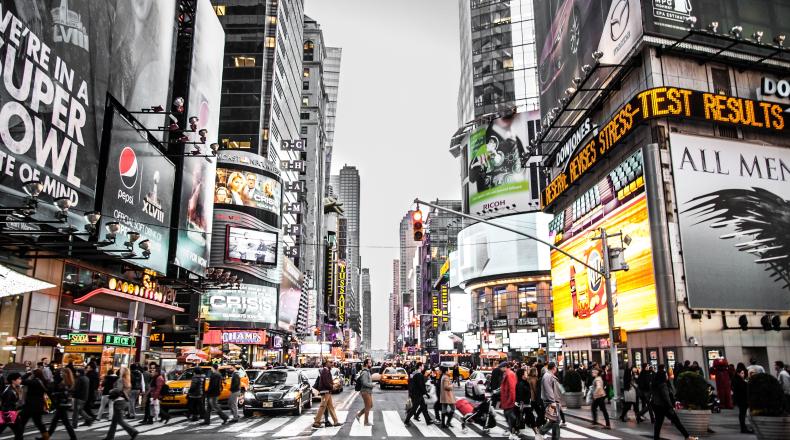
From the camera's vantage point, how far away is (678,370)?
21781 millimetres

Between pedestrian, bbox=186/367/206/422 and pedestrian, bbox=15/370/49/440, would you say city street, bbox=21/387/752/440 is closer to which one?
pedestrian, bbox=186/367/206/422

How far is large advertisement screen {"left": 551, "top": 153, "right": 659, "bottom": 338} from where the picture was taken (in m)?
28.5

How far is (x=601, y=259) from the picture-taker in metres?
33.9

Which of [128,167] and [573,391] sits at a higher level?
[128,167]

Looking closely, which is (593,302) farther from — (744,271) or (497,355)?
(497,355)

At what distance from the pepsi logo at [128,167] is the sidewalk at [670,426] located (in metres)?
22.3

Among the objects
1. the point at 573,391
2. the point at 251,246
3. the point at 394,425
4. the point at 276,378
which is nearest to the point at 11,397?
the point at 276,378

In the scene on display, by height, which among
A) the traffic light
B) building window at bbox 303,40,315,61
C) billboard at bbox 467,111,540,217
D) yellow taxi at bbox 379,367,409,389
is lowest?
yellow taxi at bbox 379,367,409,389

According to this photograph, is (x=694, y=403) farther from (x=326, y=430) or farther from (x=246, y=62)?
(x=246, y=62)

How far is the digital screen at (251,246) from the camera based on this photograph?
61.9 meters

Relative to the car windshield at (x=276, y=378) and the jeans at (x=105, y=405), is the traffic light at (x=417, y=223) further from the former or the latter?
the jeans at (x=105, y=405)

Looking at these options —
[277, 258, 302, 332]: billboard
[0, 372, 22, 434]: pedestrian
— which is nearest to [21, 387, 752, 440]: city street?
[0, 372, 22, 434]: pedestrian

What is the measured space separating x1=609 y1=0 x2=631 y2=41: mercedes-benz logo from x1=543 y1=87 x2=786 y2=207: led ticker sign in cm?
488

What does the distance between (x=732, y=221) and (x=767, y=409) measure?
18696 mm
